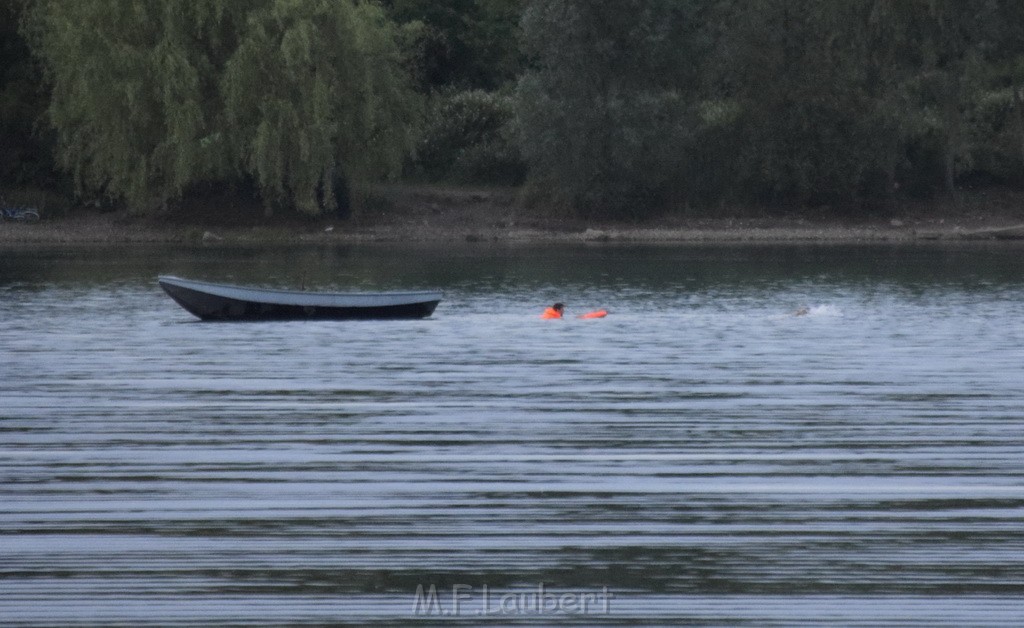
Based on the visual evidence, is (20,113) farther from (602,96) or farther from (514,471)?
(514,471)

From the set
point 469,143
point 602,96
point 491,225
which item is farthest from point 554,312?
point 469,143

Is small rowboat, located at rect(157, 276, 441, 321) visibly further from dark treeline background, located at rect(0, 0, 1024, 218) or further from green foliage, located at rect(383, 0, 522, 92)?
green foliage, located at rect(383, 0, 522, 92)

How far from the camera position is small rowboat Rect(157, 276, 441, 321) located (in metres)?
38.8

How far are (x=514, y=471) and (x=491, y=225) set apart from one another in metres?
56.6

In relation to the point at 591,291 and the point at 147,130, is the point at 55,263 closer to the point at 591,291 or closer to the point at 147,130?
the point at 147,130

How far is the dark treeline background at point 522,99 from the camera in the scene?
66.9 m

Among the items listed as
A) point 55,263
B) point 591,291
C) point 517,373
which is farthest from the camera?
point 55,263

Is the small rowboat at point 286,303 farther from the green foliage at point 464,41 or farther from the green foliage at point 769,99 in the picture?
the green foliage at point 464,41

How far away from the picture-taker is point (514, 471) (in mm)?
18344

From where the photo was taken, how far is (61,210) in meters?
73.4

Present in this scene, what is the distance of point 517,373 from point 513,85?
5320 centimetres

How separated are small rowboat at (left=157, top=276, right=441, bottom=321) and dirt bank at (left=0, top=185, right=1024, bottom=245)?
3150cm

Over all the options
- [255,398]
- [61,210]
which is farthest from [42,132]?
[255,398]

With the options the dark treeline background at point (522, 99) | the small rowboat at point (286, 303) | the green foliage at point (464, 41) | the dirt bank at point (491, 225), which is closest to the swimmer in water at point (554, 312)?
the small rowboat at point (286, 303)
